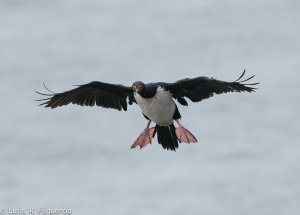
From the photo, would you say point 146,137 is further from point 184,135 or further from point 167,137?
point 184,135

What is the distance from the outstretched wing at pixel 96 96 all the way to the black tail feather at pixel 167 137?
1.23 m

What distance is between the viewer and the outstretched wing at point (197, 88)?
35.2 meters

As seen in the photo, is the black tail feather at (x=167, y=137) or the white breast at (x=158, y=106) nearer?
the white breast at (x=158, y=106)

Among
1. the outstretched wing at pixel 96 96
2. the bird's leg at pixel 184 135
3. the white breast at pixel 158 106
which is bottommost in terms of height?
the bird's leg at pixel 184 135

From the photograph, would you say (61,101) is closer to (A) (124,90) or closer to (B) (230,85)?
(A) (124,90)

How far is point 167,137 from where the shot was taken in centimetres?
3625

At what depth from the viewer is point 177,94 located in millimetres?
36156

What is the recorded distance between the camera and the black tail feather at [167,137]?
3616cm

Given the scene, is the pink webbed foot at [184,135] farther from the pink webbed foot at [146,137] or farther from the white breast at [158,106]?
the pink webbed foot at [146,137]

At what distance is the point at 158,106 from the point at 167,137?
1075mm

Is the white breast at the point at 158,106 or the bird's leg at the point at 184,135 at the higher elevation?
the white breast at the point at 158,106

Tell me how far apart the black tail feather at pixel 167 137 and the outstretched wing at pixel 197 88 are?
812 mm

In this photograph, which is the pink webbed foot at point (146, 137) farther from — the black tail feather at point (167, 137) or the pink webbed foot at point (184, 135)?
the pink webbed foot at point (184, 135)

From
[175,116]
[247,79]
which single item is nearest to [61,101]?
[175,116]
